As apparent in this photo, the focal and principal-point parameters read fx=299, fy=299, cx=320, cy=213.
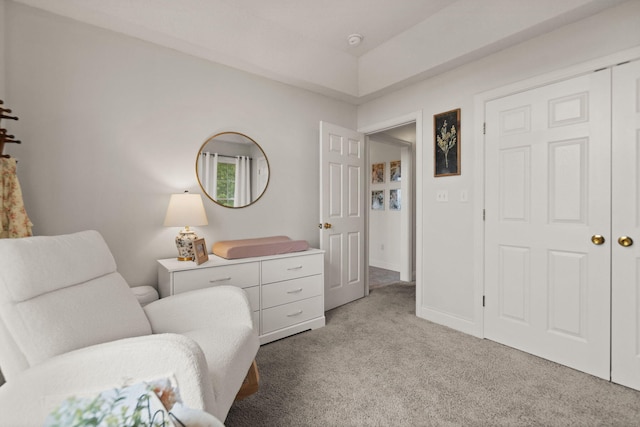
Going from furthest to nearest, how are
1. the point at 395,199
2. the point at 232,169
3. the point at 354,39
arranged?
the point at 395,199
the point at 354,39
the point at 232,169

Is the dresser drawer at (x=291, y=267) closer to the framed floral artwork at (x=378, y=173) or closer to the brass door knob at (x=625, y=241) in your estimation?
the brass door knob at (x=625, y=241)

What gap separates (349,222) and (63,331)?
261 cm

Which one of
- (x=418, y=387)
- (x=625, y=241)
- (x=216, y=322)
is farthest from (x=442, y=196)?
(x=216, y=322)

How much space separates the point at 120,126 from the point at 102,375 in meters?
1.83

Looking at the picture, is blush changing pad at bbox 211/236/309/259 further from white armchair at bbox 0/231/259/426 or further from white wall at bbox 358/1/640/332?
white wall at bbox 358/1/640/332

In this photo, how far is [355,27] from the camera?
276 centimetres

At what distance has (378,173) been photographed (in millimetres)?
5422

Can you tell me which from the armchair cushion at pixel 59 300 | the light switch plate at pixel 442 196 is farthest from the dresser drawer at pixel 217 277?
the light switch plate at pixel 442 196

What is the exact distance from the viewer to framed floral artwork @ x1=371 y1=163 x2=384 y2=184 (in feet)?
17.6

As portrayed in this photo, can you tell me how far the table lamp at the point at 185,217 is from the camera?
85.4 inches

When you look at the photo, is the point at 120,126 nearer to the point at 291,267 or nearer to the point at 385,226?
the point at 291,267

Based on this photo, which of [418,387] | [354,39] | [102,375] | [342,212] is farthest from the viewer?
[342,212]

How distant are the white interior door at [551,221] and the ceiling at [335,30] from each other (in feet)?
1.68

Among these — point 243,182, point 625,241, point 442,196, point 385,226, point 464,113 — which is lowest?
point 385,226
